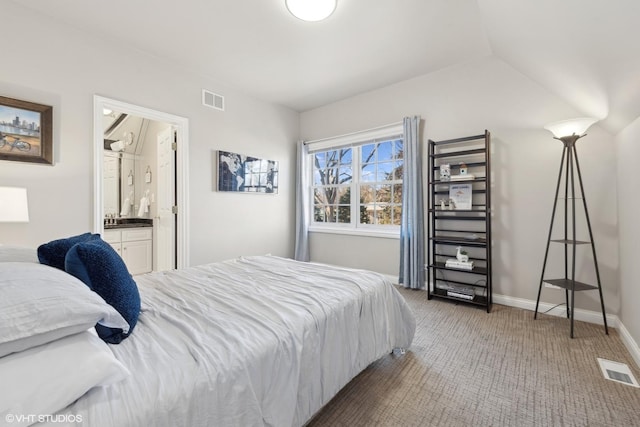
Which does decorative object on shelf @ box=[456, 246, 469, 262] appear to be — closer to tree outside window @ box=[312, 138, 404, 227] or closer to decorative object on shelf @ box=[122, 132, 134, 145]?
tree outside window @ box=[312, 138, 404, 227]

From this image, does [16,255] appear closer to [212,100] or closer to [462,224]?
[212,100]

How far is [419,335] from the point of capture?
2395 millimetres

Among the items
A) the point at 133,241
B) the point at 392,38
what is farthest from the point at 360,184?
the point at 133,241

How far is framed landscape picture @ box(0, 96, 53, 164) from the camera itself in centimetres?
228

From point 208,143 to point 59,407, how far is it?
3.40 meters

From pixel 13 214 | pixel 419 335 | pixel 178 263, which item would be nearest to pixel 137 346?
pixel 13 214

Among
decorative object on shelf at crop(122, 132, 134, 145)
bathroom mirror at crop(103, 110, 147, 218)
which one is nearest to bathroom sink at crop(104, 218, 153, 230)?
bathroom mirror at crop(103, 110, 147, 218)

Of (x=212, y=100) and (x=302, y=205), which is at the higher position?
(x=212, y=100)

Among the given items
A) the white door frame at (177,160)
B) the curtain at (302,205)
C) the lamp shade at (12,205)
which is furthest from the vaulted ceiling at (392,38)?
the lamp shade at (12,205)

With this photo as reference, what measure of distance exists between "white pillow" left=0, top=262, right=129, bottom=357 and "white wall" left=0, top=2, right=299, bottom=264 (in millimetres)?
2065

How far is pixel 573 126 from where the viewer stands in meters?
2.39

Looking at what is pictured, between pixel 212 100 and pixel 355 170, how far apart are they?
87.5 inches

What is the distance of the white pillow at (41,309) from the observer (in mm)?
716

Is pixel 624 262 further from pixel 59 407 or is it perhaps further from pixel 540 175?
pixel 59 407
